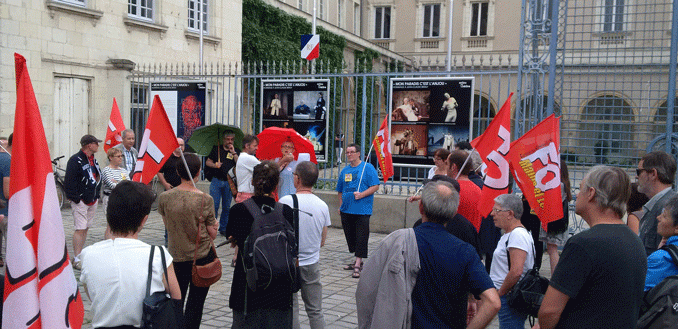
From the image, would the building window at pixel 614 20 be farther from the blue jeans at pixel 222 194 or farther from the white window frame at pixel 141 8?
the white window frame at pixel 141 8

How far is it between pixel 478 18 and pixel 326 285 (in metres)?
31.1

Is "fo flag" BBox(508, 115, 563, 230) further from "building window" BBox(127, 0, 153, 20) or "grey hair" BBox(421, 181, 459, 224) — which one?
"building window" BBox(127, 0, 153, 20)

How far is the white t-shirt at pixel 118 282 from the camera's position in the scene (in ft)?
9.14

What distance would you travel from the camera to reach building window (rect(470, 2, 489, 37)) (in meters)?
35.0

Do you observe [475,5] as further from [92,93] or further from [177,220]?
[177,220]

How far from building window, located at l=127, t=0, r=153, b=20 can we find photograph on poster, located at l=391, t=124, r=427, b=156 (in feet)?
28.0

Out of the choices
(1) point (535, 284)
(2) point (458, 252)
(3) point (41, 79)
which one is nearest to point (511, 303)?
(1) point (535, 284)

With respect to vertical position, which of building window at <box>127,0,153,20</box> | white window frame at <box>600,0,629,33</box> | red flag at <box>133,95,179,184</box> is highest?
building window at <box>127,0,153,20</box>

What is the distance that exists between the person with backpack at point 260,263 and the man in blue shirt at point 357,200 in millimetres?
3612

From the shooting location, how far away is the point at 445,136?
1014 centimetres

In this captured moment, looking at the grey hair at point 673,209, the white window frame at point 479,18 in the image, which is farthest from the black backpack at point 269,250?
the white window frame at point 479,18

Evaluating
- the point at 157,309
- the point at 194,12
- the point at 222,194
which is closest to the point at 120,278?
the point at 157,309

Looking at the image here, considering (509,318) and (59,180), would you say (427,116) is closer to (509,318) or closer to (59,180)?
(509,318)

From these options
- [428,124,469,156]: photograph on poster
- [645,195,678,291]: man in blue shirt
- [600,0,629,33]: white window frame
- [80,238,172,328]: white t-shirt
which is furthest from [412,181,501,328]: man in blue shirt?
[428,124,469,156]: photograph on poster
